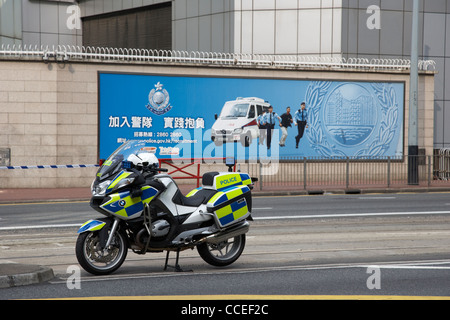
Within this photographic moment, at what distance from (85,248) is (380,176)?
58.4 feet

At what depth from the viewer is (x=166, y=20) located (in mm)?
33250

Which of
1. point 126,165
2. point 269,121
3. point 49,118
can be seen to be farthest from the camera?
point 269,121

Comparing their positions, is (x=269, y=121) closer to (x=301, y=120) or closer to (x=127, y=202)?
(x=301, y=120)

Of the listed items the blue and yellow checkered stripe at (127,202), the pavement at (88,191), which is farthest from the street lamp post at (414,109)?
the blue and yellow checkered stripe at (127,202)

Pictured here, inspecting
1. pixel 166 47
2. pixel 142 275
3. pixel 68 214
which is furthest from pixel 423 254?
pixel 166 47

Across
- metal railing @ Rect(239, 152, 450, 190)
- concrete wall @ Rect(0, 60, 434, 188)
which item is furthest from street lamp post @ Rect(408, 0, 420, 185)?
concrete wall @ Rect(0, 60, 434, 188)

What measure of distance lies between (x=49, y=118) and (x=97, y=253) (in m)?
15.0

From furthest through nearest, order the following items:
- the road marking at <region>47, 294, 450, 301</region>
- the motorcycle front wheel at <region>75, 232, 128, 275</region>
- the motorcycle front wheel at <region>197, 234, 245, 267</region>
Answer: the motorcycle front wheel at <region>197, 234, 245, 267</region> → the motorcycle front wheel at <region>75, 232, 128, 275</region> → the road marking at <region>47, 294, 450, 301</region>

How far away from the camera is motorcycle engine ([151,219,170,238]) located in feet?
28.2

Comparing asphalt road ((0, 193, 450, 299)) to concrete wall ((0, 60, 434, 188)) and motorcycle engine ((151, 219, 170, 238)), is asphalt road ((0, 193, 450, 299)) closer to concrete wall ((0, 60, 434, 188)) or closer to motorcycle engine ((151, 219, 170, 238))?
motorcycle engine ((151, 219, 170, 238))

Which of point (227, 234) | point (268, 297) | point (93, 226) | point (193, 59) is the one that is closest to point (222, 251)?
point (227, 234)

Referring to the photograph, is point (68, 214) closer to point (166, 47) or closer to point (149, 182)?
point (149, 182)

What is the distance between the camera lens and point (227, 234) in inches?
357

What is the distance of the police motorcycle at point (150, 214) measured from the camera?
838cm
